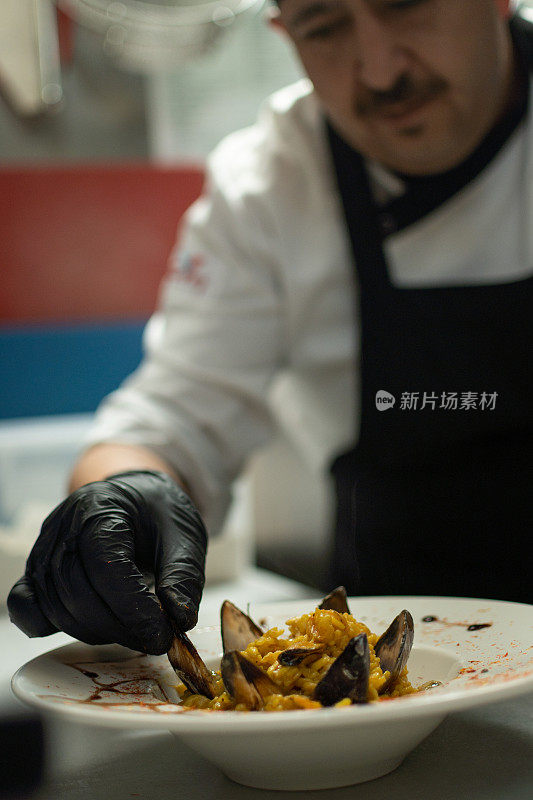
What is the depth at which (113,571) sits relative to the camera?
2.65 ft

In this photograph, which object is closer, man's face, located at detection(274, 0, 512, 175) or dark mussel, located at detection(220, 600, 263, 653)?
dark mussel, located at detection(220, 600, 263, 653)

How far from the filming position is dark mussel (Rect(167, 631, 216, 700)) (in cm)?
75

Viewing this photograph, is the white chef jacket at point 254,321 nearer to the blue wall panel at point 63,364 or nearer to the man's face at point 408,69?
the man's face at point 408,69

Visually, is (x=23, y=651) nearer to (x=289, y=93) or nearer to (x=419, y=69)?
(x=419, y=69)

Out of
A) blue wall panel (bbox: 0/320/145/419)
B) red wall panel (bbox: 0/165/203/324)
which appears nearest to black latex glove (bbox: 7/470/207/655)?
blue wall panel (bbox: 0/320/145/419)

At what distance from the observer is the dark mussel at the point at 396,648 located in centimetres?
72

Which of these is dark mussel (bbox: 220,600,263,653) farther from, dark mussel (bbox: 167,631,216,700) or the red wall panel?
the red wall panel

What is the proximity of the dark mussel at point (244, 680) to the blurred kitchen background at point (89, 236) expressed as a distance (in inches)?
39.4

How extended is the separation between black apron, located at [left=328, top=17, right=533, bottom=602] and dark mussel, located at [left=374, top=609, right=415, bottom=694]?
44 cm

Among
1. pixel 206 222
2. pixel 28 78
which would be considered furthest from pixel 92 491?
pixel 28 78

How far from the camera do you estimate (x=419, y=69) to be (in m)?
1.21

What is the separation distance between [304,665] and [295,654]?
0.02m

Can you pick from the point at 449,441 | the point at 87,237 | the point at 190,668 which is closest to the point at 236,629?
the point at 190,668

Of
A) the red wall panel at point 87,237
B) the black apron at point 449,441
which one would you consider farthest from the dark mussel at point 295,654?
the red wall panel at point 87,237
